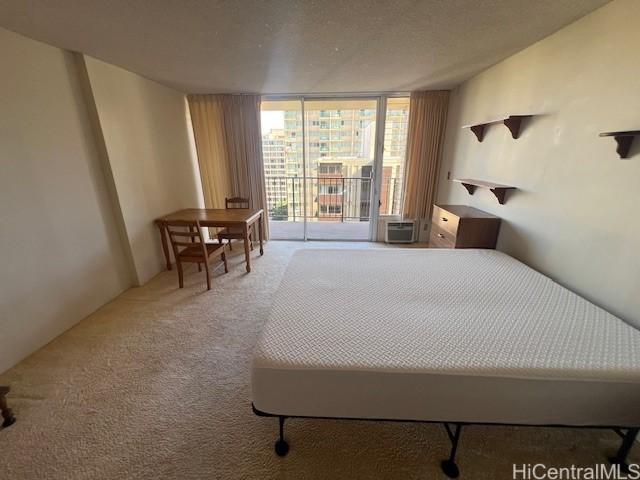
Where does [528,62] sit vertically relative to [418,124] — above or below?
above

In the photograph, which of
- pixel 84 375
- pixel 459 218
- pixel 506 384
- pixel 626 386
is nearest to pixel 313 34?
pixel 459 218

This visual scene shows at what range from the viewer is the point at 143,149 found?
9.54 feet

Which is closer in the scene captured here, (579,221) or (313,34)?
(579,221)

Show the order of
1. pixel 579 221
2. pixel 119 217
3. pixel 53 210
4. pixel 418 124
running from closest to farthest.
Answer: pixel 579 221 < pixel 53 210 < pixel 119 217 < pixel 418 124

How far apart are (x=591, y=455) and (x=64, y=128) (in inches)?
159

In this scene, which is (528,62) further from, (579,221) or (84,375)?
(84,375)

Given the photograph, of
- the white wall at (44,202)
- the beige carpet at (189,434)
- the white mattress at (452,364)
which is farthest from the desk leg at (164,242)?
the white mattress at (452,364)

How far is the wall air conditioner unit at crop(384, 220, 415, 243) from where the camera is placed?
13.5ft

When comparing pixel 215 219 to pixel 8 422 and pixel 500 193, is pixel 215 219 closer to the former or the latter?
pixel 8 422

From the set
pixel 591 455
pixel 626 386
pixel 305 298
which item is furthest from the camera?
pixel 305 298

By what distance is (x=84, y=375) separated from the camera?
1.74 m

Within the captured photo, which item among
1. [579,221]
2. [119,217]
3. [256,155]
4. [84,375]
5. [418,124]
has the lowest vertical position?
[84,375]

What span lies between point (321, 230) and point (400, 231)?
5.17 feet

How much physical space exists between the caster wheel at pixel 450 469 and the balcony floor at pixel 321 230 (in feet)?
11.5
